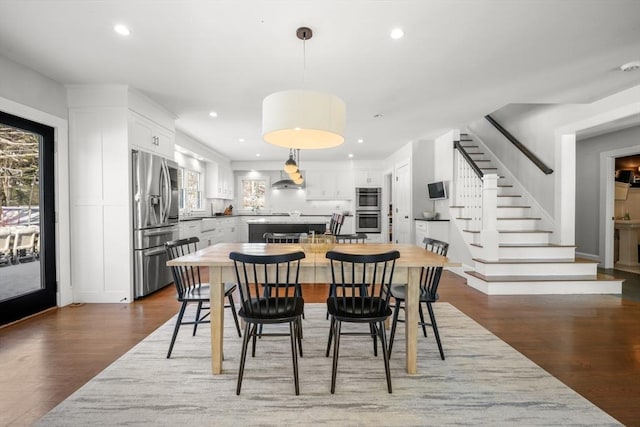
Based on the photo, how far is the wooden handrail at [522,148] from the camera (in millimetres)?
4805

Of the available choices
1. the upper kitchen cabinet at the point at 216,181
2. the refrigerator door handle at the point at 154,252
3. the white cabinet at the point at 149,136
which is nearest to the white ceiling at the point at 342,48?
the white cabinet at the point at 149,136

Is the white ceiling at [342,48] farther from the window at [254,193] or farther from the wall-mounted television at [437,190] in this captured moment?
the window at [254,193]

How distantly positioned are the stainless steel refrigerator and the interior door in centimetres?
458

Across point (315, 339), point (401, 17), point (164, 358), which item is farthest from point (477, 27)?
point (164, 358)

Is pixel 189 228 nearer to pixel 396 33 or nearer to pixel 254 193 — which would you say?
pixel 254 193

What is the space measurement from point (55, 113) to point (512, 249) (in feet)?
19.9

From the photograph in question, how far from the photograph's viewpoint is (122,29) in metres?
2.40

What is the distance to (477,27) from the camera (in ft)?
7.83

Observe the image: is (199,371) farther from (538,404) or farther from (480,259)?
(480,259)

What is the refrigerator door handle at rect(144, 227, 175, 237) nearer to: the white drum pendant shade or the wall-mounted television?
the white drum pendant shade

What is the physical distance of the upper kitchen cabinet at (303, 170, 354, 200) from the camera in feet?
30.0

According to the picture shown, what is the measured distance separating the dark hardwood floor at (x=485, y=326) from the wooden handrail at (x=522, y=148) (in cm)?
200

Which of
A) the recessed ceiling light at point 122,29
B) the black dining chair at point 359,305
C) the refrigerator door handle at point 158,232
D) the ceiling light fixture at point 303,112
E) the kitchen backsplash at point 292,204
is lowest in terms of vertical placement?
the black dining chair at point 359,305

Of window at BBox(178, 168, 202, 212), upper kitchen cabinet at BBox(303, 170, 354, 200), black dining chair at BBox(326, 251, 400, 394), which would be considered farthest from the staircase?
window at BBox(178, 168, 202, 212)
